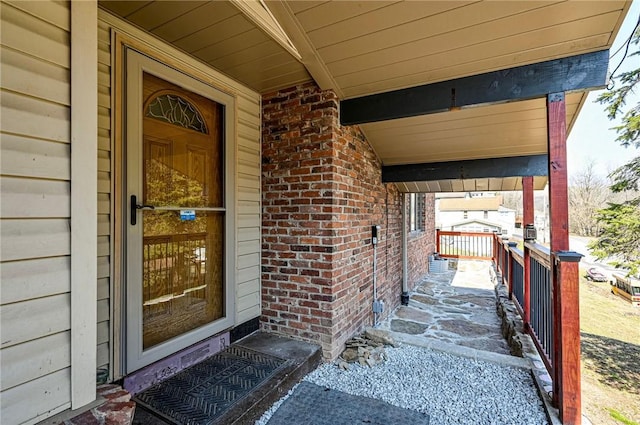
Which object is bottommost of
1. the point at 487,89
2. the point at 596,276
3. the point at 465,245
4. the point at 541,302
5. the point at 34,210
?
the point at 596,276

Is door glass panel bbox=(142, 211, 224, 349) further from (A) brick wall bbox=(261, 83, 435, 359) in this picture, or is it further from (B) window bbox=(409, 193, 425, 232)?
(B) window bbox=(409, 193, 425, 232)

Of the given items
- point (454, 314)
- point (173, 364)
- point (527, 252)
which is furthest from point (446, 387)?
point (454, 314)

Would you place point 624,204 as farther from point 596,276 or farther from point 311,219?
point 596,276

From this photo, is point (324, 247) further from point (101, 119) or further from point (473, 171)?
point (473, 171)

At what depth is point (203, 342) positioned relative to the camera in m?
2.37

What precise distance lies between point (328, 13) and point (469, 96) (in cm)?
120

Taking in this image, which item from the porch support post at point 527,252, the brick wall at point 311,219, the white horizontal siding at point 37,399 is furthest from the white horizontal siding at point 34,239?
the porch support post at point 527,252

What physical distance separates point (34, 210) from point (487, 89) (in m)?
2.69

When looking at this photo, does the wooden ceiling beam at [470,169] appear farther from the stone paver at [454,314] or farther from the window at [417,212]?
the window at [417,212]

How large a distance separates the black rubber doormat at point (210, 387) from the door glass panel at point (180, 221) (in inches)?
11.8

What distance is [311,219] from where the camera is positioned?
2693 millimetres

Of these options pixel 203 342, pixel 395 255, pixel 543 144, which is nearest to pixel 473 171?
pixel 543 144

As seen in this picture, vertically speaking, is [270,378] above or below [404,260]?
below

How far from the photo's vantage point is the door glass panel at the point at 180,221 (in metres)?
2.05
